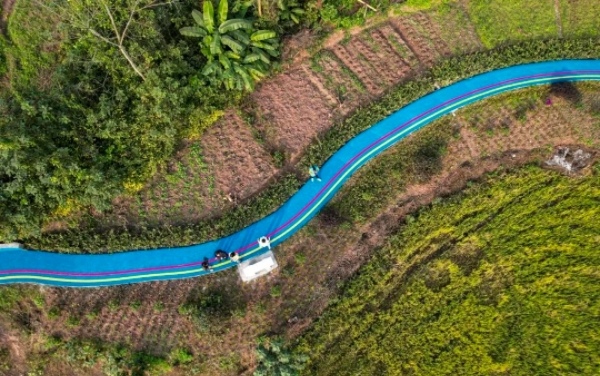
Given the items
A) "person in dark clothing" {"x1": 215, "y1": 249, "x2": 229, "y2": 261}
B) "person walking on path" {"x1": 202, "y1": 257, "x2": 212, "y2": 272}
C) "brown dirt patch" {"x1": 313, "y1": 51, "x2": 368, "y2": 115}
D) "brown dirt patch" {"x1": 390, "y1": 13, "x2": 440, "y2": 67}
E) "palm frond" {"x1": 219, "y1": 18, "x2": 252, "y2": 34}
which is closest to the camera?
"palm frond" {"x1": 219, "y1": 18, "x2": 252, "y2": 34}

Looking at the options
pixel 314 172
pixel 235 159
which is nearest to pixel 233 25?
pixel 235 159

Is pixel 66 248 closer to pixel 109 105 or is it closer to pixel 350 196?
pixel 109 105

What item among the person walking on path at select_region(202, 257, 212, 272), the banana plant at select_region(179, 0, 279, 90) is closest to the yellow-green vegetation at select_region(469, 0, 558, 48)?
the banana plant at select_region(179, 0, 279, 90)

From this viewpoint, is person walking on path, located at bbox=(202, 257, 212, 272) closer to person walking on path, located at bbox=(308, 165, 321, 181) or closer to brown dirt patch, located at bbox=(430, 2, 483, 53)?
person walking on path, located at bbox=(308, 165, 321, 181)

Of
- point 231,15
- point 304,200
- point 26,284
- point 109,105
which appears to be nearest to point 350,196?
point 304,200

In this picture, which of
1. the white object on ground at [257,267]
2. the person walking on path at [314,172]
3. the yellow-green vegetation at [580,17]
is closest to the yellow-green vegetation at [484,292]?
the white object on ground at [257,267]
